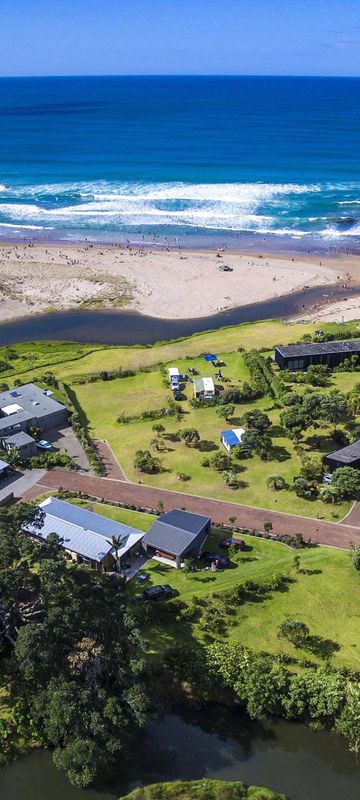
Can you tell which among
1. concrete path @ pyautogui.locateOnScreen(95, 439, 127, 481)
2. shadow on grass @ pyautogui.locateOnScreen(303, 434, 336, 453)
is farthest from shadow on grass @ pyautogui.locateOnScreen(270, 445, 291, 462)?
concrete path @ pyautogui.locateOnScreen(95, 439, 127, 481)

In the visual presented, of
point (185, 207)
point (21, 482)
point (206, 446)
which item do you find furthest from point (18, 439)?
point (185, 207)

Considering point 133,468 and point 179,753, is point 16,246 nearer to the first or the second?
point 133,468

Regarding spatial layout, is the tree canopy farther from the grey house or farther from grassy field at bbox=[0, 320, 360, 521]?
the grey house

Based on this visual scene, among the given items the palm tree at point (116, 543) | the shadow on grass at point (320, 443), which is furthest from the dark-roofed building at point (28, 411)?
the shadow on grass at point (320, 443)

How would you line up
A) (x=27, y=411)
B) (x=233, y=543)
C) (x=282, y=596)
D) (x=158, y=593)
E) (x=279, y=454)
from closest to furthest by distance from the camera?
1. (x=158, y=593)
2. (x=282, y=596)
3. (x=233, y=543)
4. (x=279, y=454)
5. (x=27, y=411)

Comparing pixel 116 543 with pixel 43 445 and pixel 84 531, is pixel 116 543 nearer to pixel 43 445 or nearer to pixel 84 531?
pixel 84 531

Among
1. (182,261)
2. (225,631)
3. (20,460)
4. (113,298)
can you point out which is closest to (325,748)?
(225,631)
